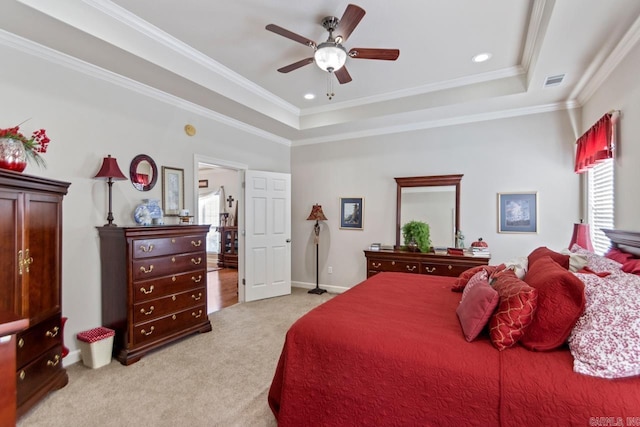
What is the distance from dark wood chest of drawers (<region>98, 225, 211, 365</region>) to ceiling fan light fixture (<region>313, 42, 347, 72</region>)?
213cm

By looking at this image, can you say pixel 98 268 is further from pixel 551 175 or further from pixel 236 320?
pixel 551 175

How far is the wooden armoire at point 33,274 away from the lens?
1.87 m

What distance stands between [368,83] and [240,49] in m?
1.59

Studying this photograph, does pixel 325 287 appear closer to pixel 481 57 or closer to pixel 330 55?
pixel 330 55

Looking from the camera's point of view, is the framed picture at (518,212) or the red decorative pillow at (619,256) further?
the framed picture at (518,212)

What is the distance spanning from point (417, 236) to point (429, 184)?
33.0 inches

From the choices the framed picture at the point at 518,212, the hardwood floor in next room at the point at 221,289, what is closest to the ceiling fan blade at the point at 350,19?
the framed picture at the point at 518,212

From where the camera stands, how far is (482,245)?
3.94 m

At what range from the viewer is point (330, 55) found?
2414 mm

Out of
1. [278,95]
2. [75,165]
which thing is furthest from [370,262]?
[75,165]

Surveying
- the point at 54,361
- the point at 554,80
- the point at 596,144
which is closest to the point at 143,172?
the point at 54,361

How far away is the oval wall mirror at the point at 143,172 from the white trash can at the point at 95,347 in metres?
1.47

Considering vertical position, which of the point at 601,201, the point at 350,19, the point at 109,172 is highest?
the point at 350,19

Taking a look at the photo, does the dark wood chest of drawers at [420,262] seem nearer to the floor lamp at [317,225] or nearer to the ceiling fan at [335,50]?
the floor lamp at [317,225]
